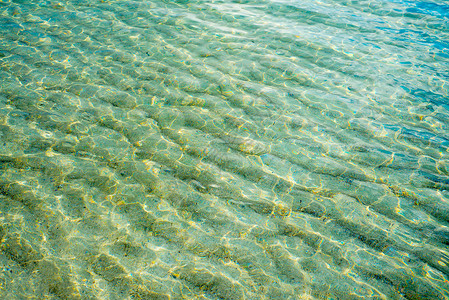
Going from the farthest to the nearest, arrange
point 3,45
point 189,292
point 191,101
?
point 3,45
point 191,101
point 189,292

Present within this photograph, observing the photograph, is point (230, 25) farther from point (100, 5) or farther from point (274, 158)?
point (274, 158)

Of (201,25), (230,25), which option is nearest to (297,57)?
(230,25)

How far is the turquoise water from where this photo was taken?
282 cm

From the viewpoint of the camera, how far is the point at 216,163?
3943 mm

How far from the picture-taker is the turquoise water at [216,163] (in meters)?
2.82

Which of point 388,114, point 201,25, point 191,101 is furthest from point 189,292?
point 201,25

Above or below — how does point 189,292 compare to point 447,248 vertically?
below

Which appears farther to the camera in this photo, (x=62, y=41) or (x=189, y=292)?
(x=62, y=41)

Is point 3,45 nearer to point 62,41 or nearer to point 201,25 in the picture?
point 62,41

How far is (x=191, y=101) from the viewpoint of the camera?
490cm

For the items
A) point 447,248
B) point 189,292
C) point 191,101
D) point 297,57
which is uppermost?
point 297,57

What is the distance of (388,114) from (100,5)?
7.24 m

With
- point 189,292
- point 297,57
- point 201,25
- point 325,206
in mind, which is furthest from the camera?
point 201,25

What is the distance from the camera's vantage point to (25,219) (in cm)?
303
